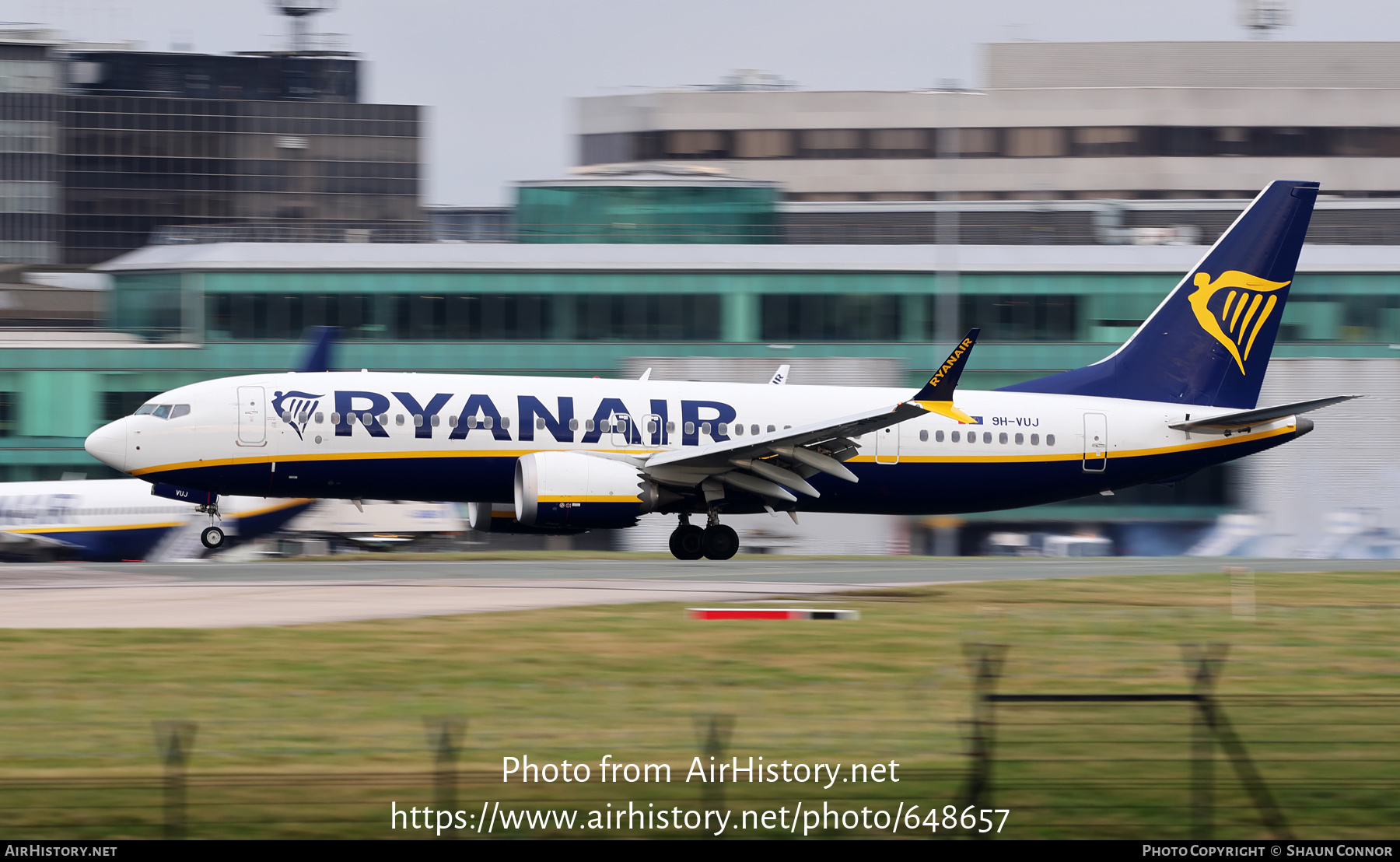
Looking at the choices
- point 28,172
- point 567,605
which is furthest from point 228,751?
point 28,172

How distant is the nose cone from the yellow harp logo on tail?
22.8 meters

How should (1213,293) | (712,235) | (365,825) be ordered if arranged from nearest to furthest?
(365,825) < (1213,293) < (712,235)

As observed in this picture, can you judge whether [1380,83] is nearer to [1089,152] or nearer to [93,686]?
[1089,152]

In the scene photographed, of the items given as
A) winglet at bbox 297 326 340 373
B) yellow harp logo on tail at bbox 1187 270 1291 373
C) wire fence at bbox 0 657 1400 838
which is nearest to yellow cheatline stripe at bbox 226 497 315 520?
winglet at bbox 297 326 340 373

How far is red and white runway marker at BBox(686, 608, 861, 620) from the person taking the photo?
815 inches

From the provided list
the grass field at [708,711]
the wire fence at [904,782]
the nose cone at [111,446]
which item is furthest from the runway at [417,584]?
the wire fence at [904,782]

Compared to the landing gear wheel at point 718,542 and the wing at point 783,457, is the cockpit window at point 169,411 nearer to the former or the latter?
the wing at point 783,457

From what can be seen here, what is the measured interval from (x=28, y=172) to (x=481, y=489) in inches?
5016

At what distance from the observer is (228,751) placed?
37.5 ft

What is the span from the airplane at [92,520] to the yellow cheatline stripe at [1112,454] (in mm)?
21120

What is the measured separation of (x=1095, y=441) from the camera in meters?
33.1

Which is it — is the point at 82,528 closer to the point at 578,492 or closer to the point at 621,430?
the point at 621,430

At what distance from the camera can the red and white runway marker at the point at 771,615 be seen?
20.7 meters

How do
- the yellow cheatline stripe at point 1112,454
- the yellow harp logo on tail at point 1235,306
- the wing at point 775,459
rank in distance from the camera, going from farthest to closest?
the yellow harp logo on tail at point 1235,306 < the yellow cheatline stripe at point 1112,454 < the wing at point 775,459
